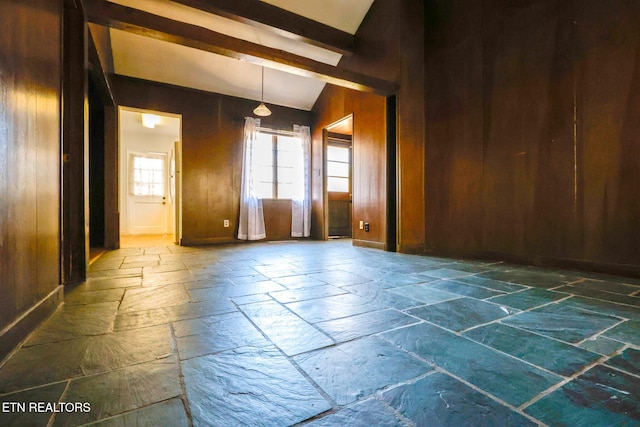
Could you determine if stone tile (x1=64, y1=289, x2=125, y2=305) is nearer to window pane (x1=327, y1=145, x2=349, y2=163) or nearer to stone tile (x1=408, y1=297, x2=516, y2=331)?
stone tile (x1=408, y1=297, x2=516, y2=331)

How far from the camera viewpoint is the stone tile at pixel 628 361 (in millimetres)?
920

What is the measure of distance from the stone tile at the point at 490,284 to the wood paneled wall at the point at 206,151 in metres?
3.88

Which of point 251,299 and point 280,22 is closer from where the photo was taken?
point 251,299

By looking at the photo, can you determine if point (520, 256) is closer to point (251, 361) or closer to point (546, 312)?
point (546, 312)

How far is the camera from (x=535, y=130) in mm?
2707

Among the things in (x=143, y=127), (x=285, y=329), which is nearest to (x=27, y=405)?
(x=285, y=329)

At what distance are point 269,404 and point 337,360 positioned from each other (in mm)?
294

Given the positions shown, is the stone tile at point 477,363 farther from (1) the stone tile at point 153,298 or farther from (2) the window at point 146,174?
(2) the window at point 146,174

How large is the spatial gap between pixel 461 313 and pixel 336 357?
780 mm

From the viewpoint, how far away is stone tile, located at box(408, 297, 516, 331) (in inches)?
51.8

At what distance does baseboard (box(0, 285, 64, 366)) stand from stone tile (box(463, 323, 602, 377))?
1675 millimetres

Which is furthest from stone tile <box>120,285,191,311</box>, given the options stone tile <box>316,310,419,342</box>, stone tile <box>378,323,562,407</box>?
stone tile <box>378,323,562,407</box>

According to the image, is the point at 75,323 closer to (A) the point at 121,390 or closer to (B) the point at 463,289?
(A) the point at 121,390

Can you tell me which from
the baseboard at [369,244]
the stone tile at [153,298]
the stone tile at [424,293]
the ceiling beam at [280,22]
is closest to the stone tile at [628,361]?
the stone tile at [424,293]
